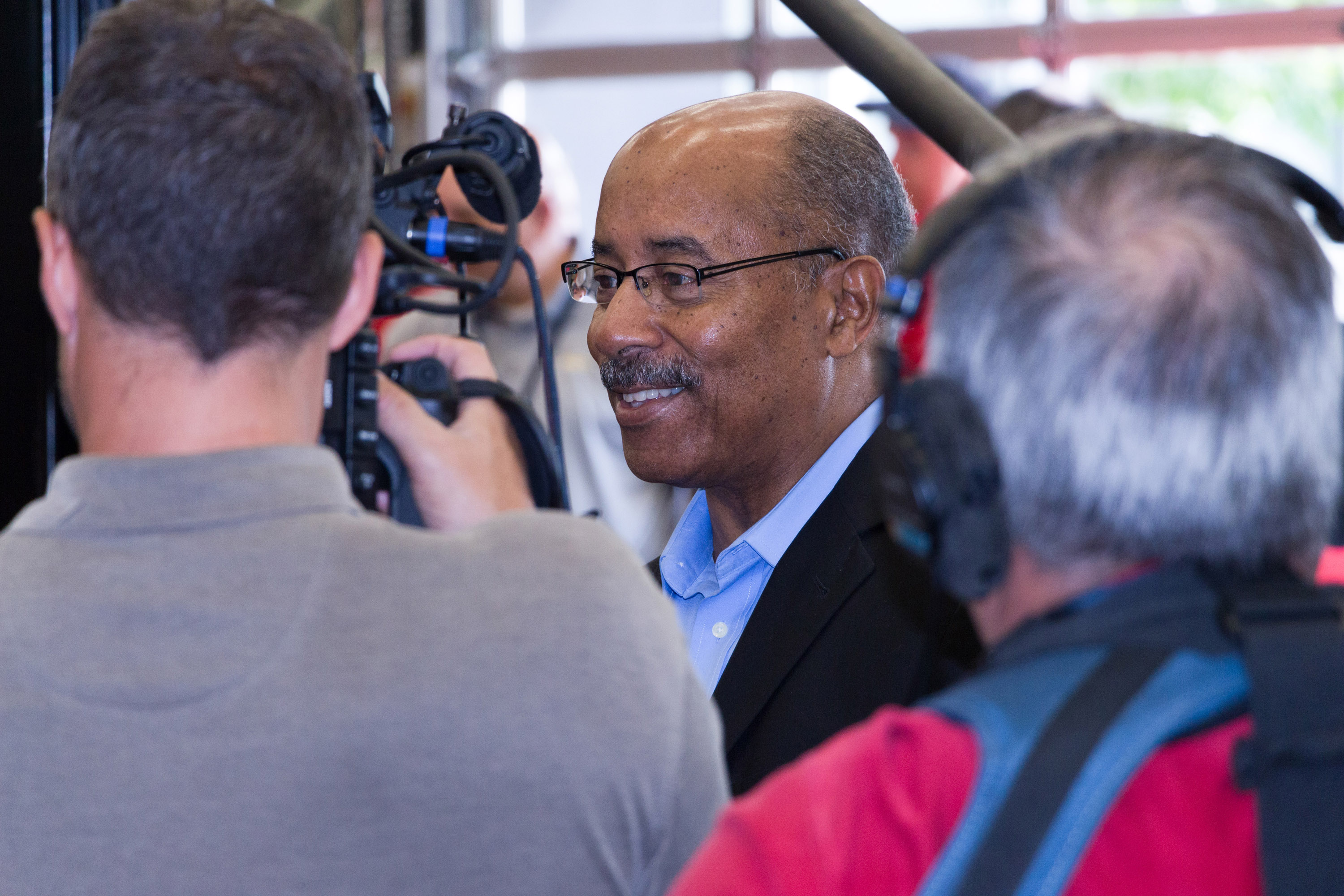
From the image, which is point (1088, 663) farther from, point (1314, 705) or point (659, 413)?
point (659, 413)

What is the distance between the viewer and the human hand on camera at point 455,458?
0.96 metres

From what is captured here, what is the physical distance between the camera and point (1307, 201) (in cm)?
90

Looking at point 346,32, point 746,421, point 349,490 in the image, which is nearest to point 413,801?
point 349,490

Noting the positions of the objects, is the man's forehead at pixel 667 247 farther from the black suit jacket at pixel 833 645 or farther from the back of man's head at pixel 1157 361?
the back of man's head at pixel 1157 361

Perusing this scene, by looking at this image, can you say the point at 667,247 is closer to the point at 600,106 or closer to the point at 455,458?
Result: the point at 455,458

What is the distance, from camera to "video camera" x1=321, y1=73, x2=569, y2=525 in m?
0.95

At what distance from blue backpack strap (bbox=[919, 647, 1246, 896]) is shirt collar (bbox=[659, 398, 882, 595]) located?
0.86 m

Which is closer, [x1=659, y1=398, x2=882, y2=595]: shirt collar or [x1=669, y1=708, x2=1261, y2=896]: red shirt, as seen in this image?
[x1=669, y1=708, x2=1261, y2=896]: red shirt

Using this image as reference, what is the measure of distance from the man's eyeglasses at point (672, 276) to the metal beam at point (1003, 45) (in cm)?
334

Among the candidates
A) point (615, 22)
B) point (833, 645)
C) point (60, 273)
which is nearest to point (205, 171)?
point (60, 273)

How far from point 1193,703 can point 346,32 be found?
382cm

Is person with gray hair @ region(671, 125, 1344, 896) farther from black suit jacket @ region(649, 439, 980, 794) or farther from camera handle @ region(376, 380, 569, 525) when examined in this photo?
black suit jacket @ region(649, 439, 980, 794)

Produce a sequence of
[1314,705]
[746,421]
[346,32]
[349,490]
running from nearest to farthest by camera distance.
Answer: [1314,705] < [349,490] < [746,421] < [346,32]

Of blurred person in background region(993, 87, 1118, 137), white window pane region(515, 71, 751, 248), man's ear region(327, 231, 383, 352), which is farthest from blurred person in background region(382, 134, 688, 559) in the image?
white window pane region(515, 71, 751, 248)
